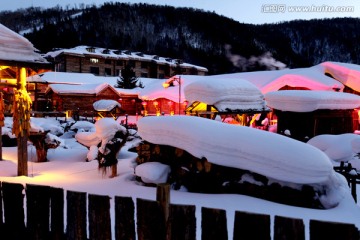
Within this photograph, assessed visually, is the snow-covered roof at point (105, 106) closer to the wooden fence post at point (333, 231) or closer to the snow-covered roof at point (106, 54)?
the snow-covered roof at point (106, 54)

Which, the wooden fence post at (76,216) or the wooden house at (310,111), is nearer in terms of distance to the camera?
the wooden fence post at (76,216)

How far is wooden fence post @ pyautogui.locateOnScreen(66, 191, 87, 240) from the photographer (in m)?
2.64

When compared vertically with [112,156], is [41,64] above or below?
above

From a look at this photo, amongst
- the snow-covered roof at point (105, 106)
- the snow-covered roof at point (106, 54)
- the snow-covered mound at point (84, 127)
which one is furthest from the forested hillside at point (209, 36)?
the snow-covered mound at point (84, 127)

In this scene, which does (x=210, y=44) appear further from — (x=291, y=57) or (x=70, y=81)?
(x=70, y=81)

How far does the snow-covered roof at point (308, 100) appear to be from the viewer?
56.2ft

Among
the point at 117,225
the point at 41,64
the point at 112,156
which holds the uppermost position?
the point at 41,64

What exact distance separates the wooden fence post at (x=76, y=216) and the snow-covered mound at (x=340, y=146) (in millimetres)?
10475

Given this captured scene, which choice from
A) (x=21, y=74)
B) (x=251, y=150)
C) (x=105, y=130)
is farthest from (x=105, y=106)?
(x=251, y=150)

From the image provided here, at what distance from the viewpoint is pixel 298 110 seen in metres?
17.5

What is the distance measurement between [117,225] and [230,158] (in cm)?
421

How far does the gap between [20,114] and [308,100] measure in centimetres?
1363

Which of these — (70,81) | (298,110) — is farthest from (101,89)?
(298,110)

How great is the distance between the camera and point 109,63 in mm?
63156
